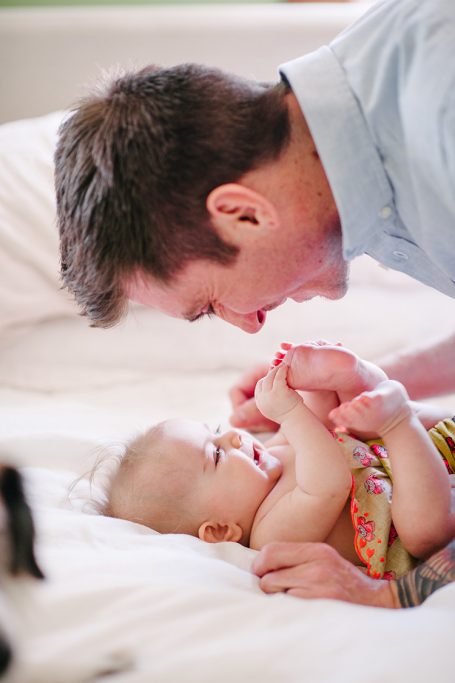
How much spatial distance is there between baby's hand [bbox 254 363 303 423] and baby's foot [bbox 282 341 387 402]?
0.05ft

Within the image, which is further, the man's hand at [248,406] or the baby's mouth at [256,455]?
the man's hand at [248,406]

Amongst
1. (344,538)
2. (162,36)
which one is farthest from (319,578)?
(162,36)

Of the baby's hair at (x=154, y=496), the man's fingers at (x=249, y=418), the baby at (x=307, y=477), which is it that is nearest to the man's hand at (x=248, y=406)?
the man's fingers at (x=249, y=418)

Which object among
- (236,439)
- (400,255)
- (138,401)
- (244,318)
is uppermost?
(400,255)

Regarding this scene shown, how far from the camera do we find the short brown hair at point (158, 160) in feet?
3.73

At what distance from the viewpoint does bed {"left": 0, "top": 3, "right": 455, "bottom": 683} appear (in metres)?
0.92

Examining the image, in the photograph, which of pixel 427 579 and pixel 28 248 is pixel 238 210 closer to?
pixel 427 579

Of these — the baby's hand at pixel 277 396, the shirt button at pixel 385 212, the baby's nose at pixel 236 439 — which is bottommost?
the baby's nose at pixel 236 439

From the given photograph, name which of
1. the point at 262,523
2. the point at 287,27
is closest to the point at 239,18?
the point at 287,27

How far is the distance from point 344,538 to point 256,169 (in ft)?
2.03

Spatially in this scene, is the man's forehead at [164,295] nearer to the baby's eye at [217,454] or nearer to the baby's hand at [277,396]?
the baby's hand at [277,396]

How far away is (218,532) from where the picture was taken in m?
1.38

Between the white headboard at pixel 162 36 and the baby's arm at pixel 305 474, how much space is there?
4.53ft

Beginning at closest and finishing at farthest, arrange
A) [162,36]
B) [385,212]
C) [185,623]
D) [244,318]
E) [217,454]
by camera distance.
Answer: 1. [185,623]
2. [385,212]
3. [244,318]
4. [217,454]
5. [162,36]
